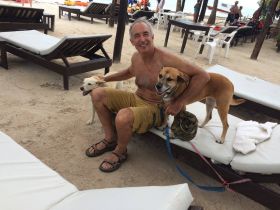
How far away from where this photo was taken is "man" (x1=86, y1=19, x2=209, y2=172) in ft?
8.70

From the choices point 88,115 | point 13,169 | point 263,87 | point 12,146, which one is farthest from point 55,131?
point 263,87

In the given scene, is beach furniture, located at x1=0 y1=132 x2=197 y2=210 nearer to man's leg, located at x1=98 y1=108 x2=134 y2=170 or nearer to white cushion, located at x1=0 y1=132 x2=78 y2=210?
white cushion, located at x1=0 y1=132 x2=78 y2=210

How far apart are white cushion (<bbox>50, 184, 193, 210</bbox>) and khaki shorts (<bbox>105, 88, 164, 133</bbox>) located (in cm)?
110

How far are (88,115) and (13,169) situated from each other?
7.02ft

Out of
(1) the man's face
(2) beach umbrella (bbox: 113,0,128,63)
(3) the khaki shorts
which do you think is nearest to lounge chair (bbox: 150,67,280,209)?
(3) the khaki shorts

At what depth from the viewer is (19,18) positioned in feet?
24.6

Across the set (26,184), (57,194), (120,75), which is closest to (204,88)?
(120,75)

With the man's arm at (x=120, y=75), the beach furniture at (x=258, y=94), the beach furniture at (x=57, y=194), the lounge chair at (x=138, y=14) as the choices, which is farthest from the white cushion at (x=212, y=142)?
the lounge chair at (x=138, y=14)

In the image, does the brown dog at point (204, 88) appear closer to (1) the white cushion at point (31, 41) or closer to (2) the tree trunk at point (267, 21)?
(1) the white cushion at point (31, 41)

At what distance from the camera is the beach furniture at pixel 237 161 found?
2414 millimetres

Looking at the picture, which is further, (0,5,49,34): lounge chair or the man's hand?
(0,5,49,34): lounge chair

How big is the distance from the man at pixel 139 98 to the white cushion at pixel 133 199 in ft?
3.57

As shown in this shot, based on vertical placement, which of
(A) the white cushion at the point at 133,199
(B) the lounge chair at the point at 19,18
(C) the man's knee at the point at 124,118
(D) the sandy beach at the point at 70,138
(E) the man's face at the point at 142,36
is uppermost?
(E) the man's face at the point at 142,36

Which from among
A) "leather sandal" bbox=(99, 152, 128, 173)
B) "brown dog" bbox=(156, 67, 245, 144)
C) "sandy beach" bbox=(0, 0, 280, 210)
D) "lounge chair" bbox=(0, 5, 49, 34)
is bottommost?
"sandy beach" bbox=(0, 0, 280, 210)
